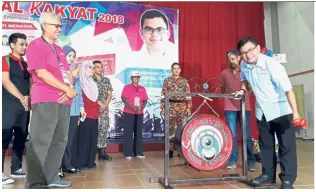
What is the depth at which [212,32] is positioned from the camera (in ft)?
16.1

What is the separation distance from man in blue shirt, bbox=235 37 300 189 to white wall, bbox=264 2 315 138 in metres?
2.52

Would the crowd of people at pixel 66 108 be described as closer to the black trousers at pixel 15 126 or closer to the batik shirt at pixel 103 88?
the black trousers at pixel 15 126

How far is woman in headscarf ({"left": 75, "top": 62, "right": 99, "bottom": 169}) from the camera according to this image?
8.93 feet

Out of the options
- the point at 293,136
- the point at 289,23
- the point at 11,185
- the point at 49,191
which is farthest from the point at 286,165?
the point at 289,23

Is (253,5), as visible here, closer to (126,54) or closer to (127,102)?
(126,54)

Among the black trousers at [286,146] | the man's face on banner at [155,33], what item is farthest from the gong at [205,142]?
the man's face on banner at [155,33]

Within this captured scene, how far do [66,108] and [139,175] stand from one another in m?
0.98

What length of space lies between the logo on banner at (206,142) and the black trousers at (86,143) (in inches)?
43.6

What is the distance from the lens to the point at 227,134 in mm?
2156

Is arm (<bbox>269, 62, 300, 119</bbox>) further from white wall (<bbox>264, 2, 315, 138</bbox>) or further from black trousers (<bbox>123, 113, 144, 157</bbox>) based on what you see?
white wall (<bbox>264, 2, 315, 138</bbox>)

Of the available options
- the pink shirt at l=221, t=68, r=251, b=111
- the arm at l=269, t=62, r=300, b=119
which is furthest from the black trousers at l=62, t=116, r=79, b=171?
the arm at l=269, t=62, r=300, b=119

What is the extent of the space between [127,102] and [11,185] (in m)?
1.82

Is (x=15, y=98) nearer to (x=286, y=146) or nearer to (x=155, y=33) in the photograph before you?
(x=286, y=146)

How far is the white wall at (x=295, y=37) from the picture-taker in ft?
14.0
